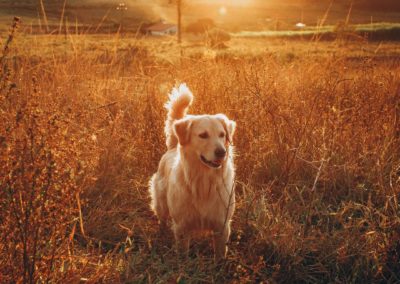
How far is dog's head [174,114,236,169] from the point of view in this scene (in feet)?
9.69

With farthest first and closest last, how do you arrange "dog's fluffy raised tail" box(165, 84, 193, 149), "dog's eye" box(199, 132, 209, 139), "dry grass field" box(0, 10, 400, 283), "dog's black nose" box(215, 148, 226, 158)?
"dog's fluffy raised tail" box(165, 84, 193, 149) < "dog's eye" box(199, 132, 209, 139) < "dog's black nose" box(215, 148, 226, 158) < "dry grass field" box(0, 10, 400, 283)

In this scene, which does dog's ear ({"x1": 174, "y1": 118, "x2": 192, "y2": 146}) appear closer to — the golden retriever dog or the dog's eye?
the golden retriever dog

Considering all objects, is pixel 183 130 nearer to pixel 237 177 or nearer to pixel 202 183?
pixel 202 183

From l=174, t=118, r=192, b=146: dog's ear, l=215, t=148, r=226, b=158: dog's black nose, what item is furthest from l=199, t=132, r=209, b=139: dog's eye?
l=215, t=148, r=226, b=158: dog's black nose

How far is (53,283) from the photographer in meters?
2.03

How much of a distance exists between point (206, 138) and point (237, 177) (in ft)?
3.52

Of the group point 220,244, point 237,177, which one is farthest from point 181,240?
point 237,177

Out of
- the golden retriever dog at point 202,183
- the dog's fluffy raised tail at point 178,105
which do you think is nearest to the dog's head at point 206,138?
the golden retriever dog at point 202,183

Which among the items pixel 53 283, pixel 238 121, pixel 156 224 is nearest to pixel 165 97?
pixel 238 121

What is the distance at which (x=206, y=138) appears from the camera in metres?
3.08

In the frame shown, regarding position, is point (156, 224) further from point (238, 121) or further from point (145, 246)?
point (238, 121)

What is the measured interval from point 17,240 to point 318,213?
234 cm

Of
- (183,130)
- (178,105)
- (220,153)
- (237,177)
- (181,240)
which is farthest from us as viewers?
(237,177)

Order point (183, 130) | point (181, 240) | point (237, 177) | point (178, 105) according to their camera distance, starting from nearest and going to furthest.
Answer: point (181, 240), point (183, 130), point (178, 105), point (237, 177)
